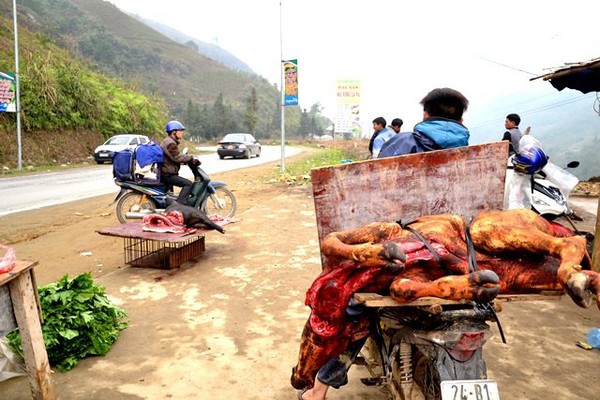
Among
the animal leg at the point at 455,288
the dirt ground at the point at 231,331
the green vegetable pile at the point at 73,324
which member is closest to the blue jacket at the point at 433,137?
the animal leg at the point at 455,288

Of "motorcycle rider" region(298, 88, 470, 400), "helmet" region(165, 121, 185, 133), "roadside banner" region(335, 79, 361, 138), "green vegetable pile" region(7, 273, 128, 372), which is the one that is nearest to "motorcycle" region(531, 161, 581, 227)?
"motorcycle rider" region(298, 88, 470, 400)

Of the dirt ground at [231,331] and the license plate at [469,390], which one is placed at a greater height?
the license plate at [469,390]

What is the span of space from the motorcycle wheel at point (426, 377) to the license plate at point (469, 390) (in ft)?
0.61

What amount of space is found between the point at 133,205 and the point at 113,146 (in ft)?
48.9

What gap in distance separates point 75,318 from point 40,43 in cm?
3301

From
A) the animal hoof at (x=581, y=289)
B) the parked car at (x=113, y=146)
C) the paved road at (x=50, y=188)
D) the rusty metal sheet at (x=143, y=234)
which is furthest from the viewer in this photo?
the parked car at (x=113, y=146)

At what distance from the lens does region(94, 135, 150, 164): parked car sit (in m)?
20.8

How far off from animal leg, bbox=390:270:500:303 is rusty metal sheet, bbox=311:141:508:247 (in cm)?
75

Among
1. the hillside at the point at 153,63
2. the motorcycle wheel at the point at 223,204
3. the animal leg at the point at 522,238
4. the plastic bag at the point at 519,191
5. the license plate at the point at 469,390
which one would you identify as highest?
the hillside at the point at 153,63

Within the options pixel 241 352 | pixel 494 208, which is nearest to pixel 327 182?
pixel 494 208

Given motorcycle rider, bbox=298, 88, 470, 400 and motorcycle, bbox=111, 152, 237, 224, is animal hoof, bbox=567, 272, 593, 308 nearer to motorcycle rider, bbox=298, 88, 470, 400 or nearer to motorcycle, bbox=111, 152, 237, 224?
motorcycle rider, bbox=298, 88, 470, 400

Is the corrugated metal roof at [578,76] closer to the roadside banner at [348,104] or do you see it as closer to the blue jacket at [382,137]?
the blue jacket at [382,137]

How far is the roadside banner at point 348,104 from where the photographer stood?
22.1m

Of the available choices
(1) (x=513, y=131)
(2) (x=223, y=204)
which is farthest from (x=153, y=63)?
(1) (x=513, y=131)
